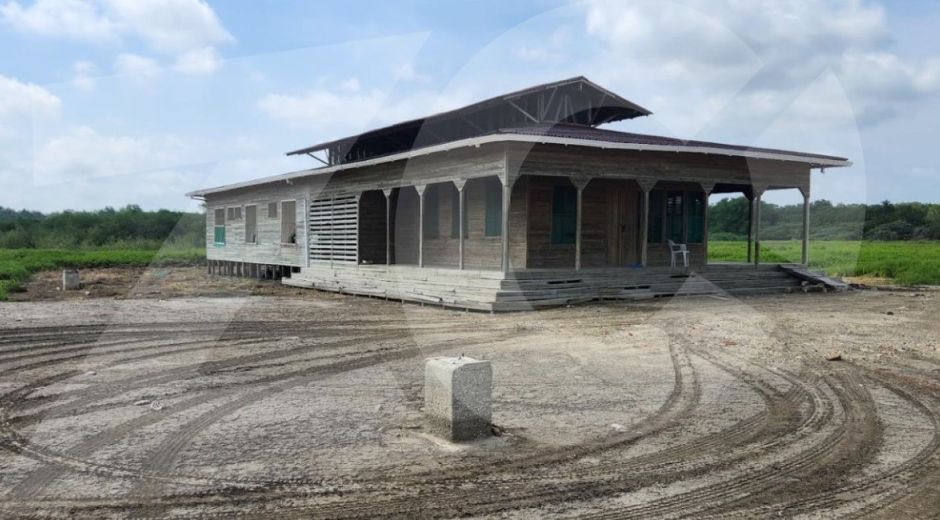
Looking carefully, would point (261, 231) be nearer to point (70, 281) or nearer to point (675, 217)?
point (70, 281)

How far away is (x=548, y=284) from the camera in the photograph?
14.8 meters

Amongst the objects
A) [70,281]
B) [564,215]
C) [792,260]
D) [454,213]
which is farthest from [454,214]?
[70,281]

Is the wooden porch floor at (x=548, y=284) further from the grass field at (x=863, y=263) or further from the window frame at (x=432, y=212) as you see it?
the grass field at (x=863, y=263)

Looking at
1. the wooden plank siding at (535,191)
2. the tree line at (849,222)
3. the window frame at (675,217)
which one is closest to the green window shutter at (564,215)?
the wooden plank siding at (535,191)

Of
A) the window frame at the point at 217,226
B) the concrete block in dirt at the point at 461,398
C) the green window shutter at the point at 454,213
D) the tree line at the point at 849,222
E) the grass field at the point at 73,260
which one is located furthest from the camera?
the tree line at the point at 849,222

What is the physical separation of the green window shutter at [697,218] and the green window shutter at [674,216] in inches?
14.9

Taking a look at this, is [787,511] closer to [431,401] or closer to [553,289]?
[431,401]

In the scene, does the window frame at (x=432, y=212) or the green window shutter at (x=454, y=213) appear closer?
the green window shutter at (x=454, y=213)

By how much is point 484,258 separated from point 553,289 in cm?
349

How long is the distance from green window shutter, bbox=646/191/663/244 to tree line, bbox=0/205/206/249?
36056 millimetres

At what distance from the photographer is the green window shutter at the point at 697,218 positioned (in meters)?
19.5

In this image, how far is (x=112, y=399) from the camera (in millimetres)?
6668

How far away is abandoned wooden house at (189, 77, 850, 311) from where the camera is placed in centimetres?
1509

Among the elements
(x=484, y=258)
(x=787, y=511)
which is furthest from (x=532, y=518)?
(x=484, y=258)
